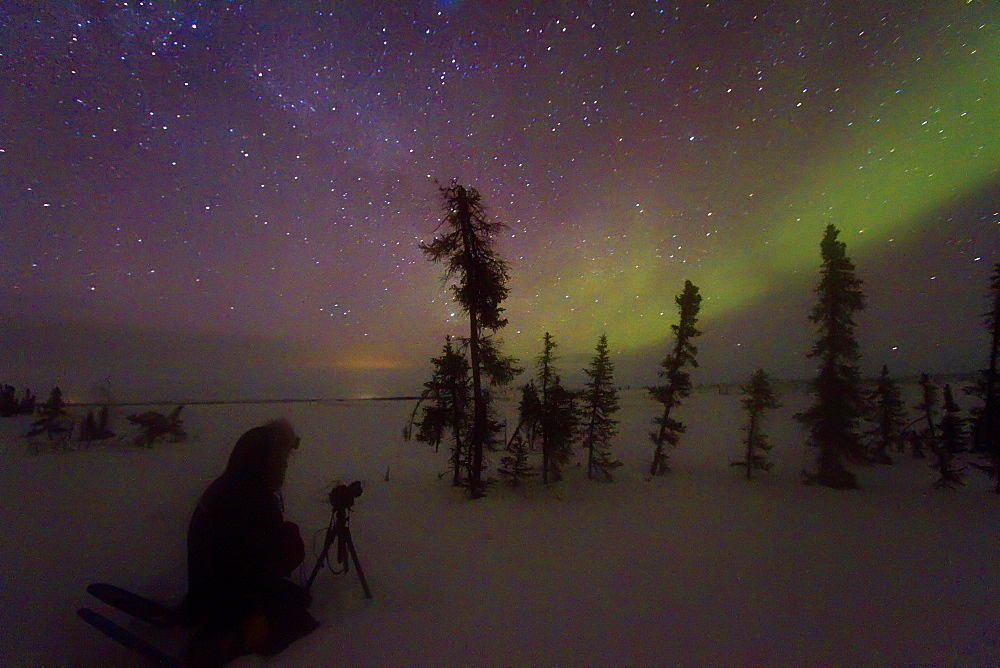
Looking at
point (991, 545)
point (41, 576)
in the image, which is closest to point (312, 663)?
point (41, 576)

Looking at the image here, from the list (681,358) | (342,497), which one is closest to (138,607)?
(342,497)

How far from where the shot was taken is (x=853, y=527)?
12055mm

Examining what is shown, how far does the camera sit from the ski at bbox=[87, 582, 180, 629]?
4.91m

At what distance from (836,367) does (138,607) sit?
25.1 m

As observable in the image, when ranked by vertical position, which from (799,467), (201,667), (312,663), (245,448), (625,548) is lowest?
(799,467)

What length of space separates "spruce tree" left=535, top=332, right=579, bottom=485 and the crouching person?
10.7 metres

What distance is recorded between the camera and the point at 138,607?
196 inches

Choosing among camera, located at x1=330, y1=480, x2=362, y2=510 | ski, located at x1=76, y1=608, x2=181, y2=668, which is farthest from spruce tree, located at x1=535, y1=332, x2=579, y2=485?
ski, located at x1=76, y1=608, x2=181, y2=668

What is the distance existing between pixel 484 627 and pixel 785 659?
14.0 feet

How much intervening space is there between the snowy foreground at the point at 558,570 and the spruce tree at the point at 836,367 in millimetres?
2339

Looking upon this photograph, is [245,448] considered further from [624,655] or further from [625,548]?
[625,548]

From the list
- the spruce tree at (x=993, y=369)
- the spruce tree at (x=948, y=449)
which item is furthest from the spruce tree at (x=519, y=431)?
the spruce tree at (x=993, y=369)

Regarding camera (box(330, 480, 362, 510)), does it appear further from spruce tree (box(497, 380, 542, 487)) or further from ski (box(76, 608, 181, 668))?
spruce tree (box(497, 380, 542, 487))

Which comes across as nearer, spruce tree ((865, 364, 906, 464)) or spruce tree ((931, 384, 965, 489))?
spruce tree ((931, 384, 965, 489))
